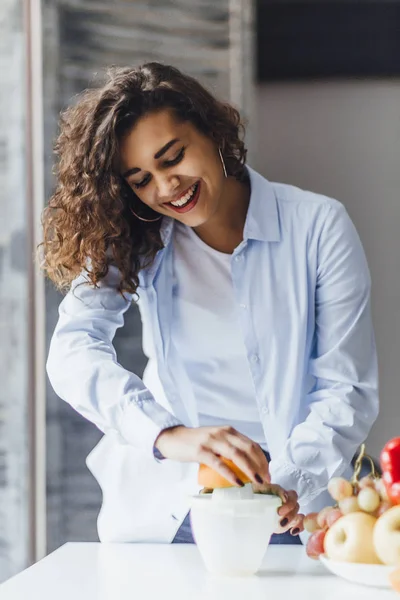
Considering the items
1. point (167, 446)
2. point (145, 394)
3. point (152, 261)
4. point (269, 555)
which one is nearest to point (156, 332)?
point (152, 261)

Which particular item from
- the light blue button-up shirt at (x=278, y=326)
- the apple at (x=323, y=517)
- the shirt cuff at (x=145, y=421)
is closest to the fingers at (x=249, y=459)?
the apple at (x=323, y=517)

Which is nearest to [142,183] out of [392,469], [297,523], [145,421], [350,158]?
[145,421]

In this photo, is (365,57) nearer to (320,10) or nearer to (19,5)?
(320,10)

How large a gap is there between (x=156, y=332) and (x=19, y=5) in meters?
1.11

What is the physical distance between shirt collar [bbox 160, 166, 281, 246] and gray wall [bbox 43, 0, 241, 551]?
62cm

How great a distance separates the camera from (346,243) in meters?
1.79

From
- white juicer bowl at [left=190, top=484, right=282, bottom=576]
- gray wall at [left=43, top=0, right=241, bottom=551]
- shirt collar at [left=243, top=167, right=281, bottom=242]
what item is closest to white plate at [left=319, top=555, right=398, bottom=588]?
white juicer bowl at [left=190, top=484, right=282, bottom=576]

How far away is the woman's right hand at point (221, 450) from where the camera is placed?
131 cm

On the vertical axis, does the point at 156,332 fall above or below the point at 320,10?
below

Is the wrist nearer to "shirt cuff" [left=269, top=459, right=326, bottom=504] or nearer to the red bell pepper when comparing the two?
"shirt cuff" [left=269, top=459, right=326, bottom=504]

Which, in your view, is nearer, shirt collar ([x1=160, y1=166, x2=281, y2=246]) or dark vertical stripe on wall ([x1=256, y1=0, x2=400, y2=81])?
shirt collar ([x1=160, y1=166, x2=281, y2=246])

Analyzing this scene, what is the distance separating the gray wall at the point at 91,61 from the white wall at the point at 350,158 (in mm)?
276

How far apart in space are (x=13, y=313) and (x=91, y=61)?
728 mm

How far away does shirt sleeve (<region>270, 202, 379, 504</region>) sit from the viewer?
1.58 meters
